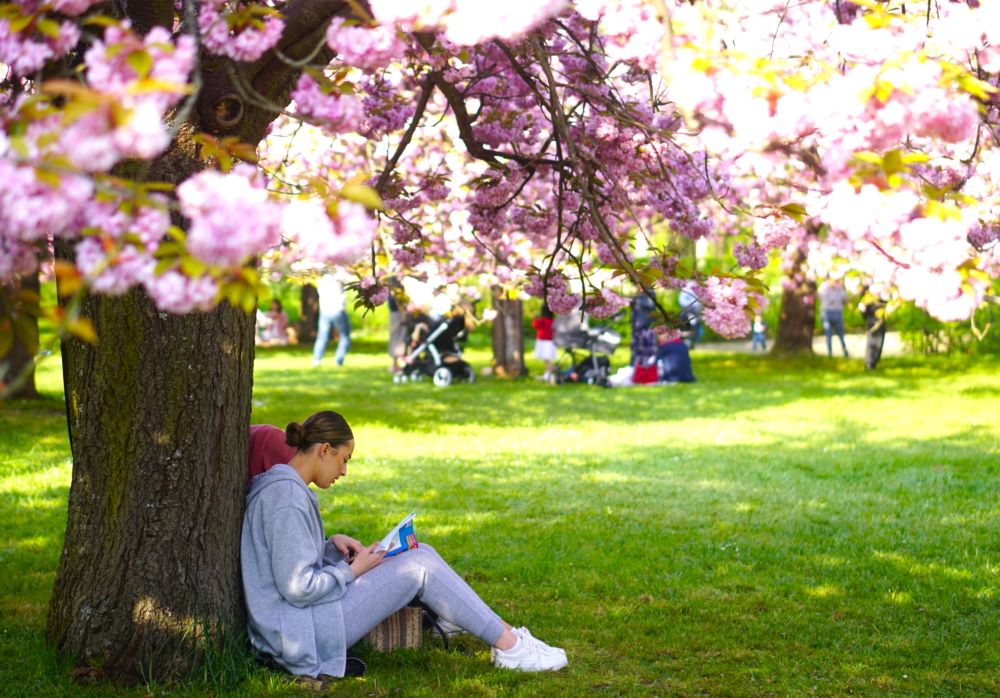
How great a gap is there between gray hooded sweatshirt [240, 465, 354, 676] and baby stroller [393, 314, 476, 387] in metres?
10.7

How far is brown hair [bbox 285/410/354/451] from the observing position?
4.21 metres

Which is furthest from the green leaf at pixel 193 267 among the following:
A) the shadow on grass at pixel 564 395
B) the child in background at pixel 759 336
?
the child in background at pixel 759 336

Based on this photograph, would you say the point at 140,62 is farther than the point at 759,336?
No

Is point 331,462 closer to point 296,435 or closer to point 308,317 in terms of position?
point 296,435

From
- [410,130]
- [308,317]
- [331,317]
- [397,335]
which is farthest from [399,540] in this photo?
[308,317]

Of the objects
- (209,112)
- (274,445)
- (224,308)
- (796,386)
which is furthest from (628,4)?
(796,386)

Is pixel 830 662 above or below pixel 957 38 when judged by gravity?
below

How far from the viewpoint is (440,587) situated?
4.20m

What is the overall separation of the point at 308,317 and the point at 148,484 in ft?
70.2

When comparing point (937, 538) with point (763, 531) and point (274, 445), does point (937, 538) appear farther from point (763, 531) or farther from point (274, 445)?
point (274, 445)

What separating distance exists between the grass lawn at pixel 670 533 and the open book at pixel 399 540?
1.43 ft

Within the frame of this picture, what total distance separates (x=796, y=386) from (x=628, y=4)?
11.8 m

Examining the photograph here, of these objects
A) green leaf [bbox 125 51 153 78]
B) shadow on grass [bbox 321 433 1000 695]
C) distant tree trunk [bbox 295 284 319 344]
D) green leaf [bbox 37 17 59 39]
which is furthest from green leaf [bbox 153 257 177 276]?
distant tree trunk [bbox 295 284 319 344]

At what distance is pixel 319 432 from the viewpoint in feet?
13.8
